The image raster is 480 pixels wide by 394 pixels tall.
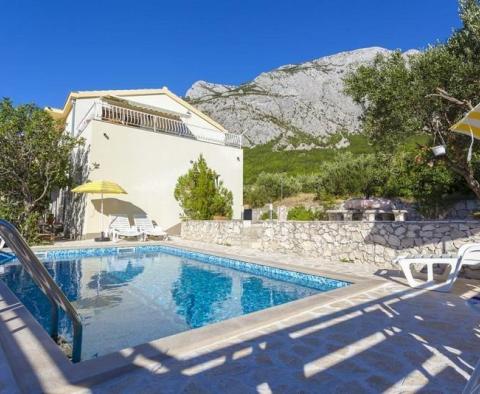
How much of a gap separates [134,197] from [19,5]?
12023 mm

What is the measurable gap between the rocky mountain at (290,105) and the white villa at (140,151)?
2221 cm

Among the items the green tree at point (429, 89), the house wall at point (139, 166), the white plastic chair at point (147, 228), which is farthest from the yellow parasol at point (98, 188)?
the green tree at point (429, 89)

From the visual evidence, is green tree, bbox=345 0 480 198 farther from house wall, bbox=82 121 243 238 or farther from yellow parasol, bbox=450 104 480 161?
house wall, bbox=82 121 243 238

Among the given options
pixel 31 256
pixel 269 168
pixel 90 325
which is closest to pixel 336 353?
pixel 31 256

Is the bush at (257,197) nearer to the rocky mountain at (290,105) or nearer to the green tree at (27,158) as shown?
the green tree at (27,158)

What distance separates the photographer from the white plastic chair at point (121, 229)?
526 inches

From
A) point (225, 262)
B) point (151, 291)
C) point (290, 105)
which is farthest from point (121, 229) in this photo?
point (290, 105)

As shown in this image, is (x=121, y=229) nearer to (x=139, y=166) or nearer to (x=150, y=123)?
(x=139, y=166)

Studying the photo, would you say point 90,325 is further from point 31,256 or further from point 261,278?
point 261,278

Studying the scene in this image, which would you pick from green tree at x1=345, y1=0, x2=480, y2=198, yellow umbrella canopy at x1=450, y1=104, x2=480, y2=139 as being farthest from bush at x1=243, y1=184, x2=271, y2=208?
yellow umbrella canopy at x1=450, y1=104, x2=480, y2=139

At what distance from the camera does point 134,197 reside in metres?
14.9

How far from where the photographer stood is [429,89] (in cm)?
729

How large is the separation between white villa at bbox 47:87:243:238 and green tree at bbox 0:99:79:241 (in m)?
1.33

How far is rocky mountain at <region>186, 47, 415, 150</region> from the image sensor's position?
144 feet
